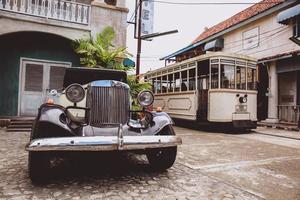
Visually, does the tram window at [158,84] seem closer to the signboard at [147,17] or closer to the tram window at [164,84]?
the tram window at [164,84]

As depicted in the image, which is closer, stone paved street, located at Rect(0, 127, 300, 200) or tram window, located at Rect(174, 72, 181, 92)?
stone paved street, located at Rect(0, 127, 300, 200)

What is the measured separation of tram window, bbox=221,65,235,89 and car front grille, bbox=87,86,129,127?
21.7ft

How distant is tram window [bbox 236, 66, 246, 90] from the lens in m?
9.79

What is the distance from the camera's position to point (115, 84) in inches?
147

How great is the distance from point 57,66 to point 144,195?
8741 mm

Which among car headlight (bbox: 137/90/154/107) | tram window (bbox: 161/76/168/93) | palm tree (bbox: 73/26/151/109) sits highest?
palm tree (bbox: 73/26/151/109)

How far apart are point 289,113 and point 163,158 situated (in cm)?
1079

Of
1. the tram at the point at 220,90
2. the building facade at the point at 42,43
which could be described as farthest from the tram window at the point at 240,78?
the building facade at the point at 42,43

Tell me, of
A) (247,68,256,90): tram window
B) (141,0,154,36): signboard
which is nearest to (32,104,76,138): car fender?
(247,68,256,90): tram window

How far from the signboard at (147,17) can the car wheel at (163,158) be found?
10768 mm

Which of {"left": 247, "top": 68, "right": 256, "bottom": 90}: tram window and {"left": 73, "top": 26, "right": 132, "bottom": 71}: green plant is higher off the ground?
{"left": 73, "top": 26, "right": 132, "bottom": 71}: green plant

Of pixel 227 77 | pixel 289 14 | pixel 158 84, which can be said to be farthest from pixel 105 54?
pixel 289 14

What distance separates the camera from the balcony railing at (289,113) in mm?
12133

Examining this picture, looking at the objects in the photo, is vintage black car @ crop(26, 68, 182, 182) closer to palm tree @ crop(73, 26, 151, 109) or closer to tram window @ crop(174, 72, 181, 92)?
palm tree @ crop(73, 26, 151, 109)
